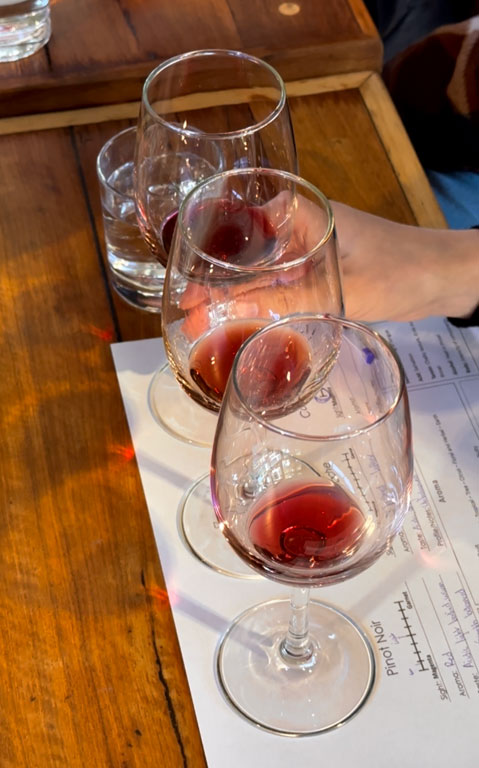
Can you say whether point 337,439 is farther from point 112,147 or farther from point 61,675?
point 112,147

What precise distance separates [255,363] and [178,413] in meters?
0.22

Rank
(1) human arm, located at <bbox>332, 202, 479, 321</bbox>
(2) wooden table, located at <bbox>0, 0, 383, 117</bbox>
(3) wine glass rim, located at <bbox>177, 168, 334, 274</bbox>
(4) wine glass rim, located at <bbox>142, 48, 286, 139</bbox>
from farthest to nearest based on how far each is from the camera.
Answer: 1. (2) wooden table, located at <bbox>0, 0, 383, 117</bbox>
2. (1) human arm, located at <bbox>332, 202, 479, 321</bbox>
3. (4) wine glass rim, located at <bbox>142, 48, 286, 139</bbox>
4. (3) wine glass rim, located at <bbox>177, 168, 334, 274</bbox>

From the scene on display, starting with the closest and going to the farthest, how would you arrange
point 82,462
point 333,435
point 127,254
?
point 333,435, point 82,462, point 127,254

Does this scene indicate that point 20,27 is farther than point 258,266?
Yes

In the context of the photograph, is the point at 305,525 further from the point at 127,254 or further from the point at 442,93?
the point at 442,93

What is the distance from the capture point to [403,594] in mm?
706

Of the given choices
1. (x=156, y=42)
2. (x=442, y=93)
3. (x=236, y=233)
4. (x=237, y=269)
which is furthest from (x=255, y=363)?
(x=442, y=93)

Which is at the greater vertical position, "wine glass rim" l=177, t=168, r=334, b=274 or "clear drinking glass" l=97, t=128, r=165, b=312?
"wine glass rim" l=177, t=168, r=334, b=274

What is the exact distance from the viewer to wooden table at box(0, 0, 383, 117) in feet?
3.30

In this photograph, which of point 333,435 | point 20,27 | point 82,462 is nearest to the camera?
point 333,435

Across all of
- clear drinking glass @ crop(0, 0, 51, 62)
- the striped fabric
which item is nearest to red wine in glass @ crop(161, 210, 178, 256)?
clear drinking glass @ crop(0, 0, 51, 62)

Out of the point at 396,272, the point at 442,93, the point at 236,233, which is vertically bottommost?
the point at 442,93

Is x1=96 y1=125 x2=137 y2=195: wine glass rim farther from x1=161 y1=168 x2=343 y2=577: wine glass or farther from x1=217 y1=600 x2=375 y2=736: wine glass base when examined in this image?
x1=217 y1=600 x2=375 y2=736: wine glass base

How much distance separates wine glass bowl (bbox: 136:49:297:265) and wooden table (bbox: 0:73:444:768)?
12cm
